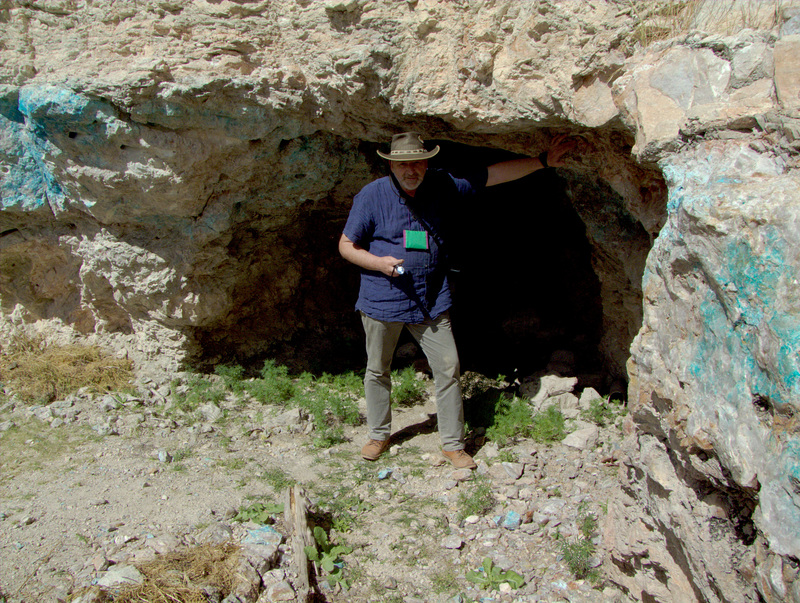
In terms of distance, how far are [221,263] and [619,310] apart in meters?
2.87

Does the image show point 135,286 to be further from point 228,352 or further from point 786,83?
point 786,83

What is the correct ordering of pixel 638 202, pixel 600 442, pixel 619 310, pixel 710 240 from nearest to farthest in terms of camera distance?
pixel 710 240 → pixel 638 202 → pixel 600 442 → pixel 619 310

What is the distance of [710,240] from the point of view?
1964 millimetres

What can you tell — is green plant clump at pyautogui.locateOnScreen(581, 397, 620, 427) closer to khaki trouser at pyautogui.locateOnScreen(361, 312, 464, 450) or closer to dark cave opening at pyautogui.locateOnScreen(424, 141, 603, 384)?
dark cave opening at pyautogui.locateOnScreen(424, 141, 603, 384)

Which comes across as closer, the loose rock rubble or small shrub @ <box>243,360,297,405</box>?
the loose rock rubble

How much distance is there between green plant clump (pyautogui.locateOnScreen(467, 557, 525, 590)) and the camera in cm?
266

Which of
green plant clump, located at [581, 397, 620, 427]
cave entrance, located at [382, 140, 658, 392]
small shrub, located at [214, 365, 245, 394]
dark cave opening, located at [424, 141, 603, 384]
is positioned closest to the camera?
green plant clump, located at [581, 397, 620, 427]

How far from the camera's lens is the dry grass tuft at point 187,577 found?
8.10ft

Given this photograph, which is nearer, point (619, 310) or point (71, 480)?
point (71, 480)

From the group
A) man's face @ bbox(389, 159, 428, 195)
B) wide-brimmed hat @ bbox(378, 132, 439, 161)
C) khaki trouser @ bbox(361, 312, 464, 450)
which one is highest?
wide-brimmed hat @ bbox(378, 132, 439, 161)

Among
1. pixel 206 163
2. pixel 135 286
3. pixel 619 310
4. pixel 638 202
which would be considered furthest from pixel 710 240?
pixel 135 286

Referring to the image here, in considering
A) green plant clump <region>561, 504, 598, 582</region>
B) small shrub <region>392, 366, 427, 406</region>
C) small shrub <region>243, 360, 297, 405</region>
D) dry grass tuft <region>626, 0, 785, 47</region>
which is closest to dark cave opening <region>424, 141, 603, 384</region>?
small shrub <region>392, 366, 427, 406</region>

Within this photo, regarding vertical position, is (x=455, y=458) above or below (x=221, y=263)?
below

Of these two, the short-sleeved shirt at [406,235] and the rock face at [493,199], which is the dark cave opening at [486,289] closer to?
the rock face at [493,199]
